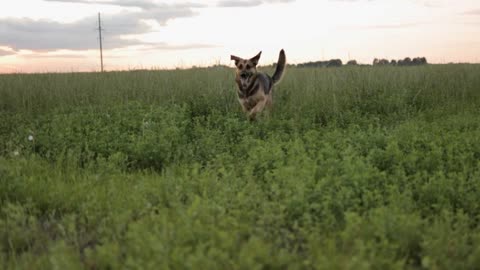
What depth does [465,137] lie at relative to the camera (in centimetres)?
722

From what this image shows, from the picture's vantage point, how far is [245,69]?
985 cm

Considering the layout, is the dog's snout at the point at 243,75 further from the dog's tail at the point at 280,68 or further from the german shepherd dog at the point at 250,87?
the dog's tail at the point at 280,68

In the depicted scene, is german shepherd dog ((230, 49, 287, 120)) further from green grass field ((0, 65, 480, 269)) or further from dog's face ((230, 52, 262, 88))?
green grass field ((0, 65, 480, 269))

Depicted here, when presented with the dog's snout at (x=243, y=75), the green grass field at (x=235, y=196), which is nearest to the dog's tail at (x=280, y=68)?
the green grass field at (x=235, y=196)


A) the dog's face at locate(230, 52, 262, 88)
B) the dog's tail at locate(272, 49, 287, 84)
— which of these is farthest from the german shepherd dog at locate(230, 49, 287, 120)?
the dog's tail at locate(272, 49, 287, 84)

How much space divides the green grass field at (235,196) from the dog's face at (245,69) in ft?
2.69

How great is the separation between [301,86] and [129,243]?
10.7 m

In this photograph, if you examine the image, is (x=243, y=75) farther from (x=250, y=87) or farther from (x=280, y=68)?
(x=280, y=68)

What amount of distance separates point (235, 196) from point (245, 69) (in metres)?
5.36

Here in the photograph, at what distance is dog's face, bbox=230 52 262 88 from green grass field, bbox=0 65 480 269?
2.69 ft

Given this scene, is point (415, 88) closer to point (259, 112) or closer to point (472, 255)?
point (259, 112)

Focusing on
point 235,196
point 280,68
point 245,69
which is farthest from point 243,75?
point 235,196

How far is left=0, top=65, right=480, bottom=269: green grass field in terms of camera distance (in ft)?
12.1

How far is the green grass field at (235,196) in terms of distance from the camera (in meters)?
3.70
